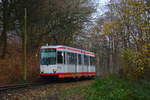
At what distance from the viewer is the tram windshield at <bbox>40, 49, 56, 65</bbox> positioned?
19875mm

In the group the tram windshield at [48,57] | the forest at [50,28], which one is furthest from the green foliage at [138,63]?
the tram windshield at [48,57]

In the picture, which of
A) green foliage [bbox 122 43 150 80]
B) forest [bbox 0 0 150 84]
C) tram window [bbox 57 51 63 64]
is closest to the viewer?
green foliage [bbox 122 43 150 80]

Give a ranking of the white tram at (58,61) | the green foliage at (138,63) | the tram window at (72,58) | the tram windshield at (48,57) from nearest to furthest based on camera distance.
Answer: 1. the green foliage at (138,63)
2. the white tram at (58,61)
3. the tram windshield at (48,57)
4. the tram window at (72,58)

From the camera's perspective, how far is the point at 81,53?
23.8m

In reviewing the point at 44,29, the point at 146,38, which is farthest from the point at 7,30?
the point at 146,38

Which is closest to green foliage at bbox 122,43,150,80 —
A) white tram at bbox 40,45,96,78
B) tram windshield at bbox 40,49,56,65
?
white tram at bbox 40,45,96,78

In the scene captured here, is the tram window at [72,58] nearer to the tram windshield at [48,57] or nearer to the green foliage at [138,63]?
the tram windshield at [48,57]

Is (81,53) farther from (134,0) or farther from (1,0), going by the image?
(134,0)

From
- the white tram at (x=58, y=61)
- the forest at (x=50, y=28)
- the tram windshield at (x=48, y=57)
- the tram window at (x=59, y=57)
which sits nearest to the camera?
the forest at (x=50, y=28)

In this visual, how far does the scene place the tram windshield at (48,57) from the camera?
19875mm

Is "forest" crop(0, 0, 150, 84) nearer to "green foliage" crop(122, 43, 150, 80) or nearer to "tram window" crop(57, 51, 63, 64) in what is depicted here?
"green foliage" crop(122, 43, 150, 80)

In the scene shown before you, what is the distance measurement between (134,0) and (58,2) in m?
13.0

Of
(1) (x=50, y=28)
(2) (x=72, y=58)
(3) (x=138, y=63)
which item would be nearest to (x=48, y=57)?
(2) (x=72, y=58)

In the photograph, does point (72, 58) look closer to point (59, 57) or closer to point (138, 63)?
point (59, 57)
